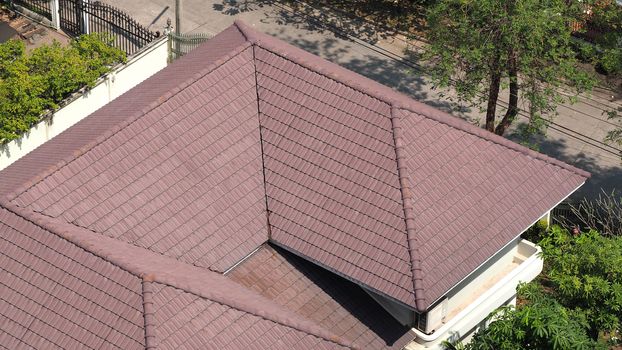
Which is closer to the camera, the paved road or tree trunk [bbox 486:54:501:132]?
tree trunk [bbox 486:54:501:132]

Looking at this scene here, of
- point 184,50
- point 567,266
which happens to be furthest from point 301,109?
point 184,50

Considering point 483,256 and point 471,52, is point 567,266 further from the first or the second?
point 471,52

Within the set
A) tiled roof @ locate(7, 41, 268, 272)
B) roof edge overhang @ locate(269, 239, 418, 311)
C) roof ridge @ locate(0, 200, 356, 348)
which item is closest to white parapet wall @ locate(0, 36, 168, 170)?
tiled roof @ locate(7, 41, 268, 272)

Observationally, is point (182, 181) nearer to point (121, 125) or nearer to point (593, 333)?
point (121, 125)

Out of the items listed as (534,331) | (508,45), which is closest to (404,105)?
(534,331)

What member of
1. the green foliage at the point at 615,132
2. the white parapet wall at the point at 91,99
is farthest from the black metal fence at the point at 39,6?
the green foliage at the point at 615,132

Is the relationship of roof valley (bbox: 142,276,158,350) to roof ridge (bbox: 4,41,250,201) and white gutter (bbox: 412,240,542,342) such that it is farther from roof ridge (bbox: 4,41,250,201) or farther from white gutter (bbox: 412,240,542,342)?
white gutter (bbox: 412,240,542,342)

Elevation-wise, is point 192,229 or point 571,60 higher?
point 571,60
